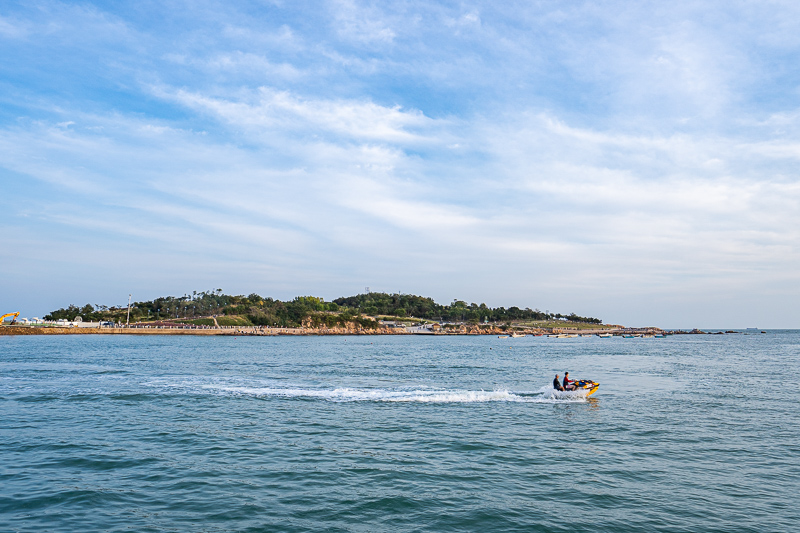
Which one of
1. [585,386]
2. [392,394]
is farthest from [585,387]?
[392,394]

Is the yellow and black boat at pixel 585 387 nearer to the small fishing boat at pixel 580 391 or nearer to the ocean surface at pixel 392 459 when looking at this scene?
the small fishing boat at pixel 580 391

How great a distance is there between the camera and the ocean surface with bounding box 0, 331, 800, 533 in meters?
15.0

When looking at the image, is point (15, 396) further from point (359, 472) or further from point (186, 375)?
point (359, 472)

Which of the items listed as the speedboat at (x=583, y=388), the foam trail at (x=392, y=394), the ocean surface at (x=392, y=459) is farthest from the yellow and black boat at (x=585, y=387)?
the ocean surface at (x=392, y=459)

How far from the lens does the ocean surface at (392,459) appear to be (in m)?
15.0

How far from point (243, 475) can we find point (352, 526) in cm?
633

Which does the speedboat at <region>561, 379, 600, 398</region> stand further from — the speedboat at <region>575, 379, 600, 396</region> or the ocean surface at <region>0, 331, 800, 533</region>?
the ocean surface at <region>0, 331, 800, 533</region>

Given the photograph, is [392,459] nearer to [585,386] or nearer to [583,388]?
[583,388]

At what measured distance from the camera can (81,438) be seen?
23.9m

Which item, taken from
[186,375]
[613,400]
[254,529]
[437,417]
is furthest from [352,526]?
[186,375]

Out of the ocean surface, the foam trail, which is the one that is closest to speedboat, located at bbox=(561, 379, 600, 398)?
the foam trail

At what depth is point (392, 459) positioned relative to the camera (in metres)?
21.0

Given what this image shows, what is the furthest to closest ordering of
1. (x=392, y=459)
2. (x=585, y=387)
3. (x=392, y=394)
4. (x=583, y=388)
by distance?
1. (x=392, y=394)
2. (x=585, y=387)
3. (x=583, y=388)
4. (x=392, y=459)

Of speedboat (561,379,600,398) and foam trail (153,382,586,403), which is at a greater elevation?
speedboat (561,379,600,398)
